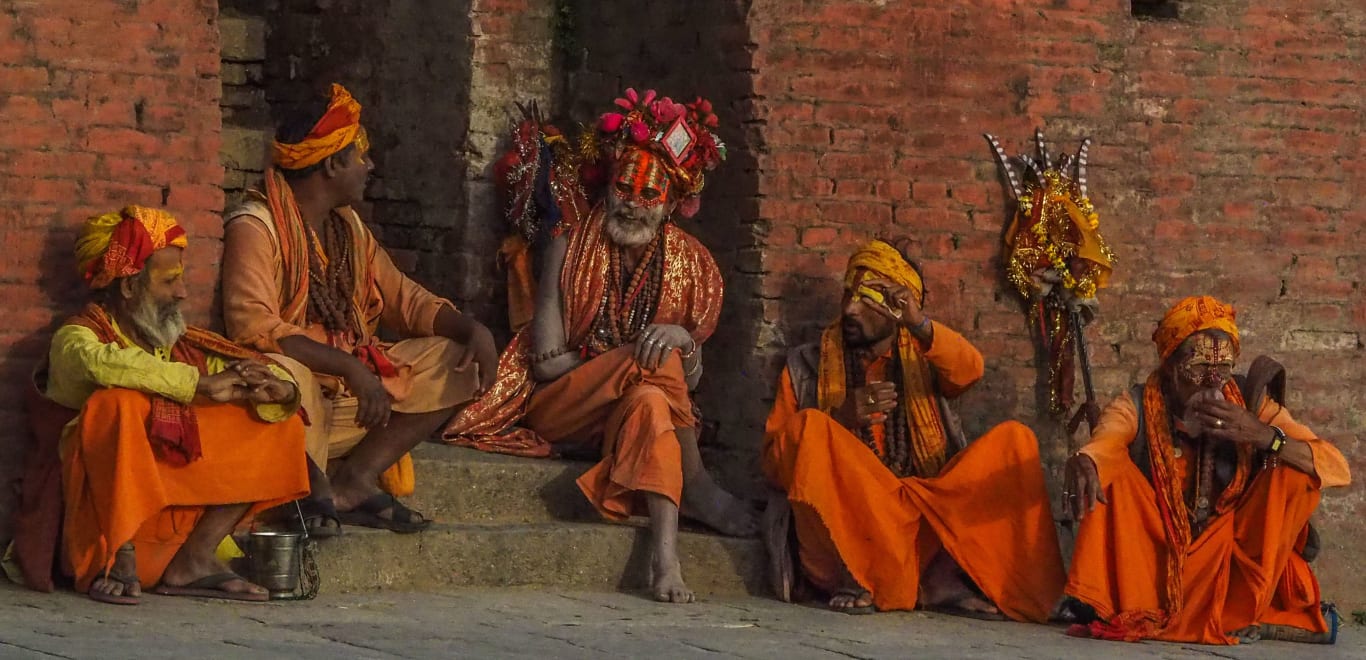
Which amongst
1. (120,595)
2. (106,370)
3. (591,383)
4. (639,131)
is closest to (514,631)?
A: (120,595)

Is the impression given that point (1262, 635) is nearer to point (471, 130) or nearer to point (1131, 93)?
point (1131, 93)

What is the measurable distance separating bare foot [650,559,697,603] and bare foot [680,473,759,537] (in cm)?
44

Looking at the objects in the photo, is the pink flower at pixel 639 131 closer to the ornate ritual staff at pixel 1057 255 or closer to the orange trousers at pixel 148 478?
the ornate ritual staff at pixel 1057 255

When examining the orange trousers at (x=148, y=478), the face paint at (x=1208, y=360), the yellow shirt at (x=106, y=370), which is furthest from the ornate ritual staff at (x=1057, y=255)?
the yellow shirt at (x=106, y=370)

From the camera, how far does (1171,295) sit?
389 inches

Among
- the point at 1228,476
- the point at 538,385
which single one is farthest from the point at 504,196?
the point at 1228,476

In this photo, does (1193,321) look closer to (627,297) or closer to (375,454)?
(627,297)

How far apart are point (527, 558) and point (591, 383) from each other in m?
0.78

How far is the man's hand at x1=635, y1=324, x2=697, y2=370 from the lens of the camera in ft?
28.9

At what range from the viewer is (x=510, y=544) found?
27.9 feet

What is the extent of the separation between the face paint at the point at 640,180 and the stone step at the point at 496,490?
1032 millimetres

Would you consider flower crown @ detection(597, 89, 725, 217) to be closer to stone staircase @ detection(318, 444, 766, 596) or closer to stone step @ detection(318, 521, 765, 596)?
stone staircase @ detection(318, 444, 766, 596)

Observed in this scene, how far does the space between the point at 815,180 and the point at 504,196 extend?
53.8 inches

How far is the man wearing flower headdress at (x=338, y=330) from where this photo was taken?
27.2 ft
